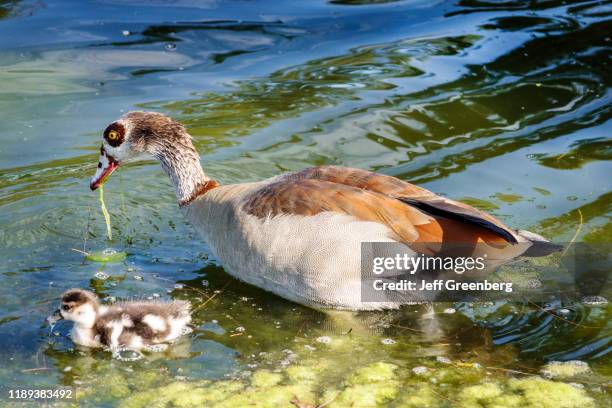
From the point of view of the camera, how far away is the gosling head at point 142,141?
24.6 ft

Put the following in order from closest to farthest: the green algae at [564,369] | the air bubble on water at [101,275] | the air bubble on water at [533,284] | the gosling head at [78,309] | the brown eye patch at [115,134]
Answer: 1. the green algae at [564,369]
2. the gosling head at [78,309]
3. the air bubble on water at [533,284]
4. the air bubble on water at [101,275]
5. the brown eye patch at [115,134]

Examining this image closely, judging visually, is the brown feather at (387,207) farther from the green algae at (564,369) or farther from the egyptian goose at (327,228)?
the green algae at (564,369)

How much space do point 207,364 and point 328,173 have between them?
1.67m

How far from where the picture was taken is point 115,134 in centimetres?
745

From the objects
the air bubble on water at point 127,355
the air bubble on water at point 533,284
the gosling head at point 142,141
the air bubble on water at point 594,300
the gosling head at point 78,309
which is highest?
the gosling head at point 142,141

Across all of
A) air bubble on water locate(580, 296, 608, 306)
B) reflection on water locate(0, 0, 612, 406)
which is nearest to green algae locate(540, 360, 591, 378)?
reflection on water locate(0, 0, 612, 406)

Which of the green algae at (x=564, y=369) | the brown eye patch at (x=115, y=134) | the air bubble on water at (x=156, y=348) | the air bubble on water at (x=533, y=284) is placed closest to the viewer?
the green algae at (x=564, y=369)

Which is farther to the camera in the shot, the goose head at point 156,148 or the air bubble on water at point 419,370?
the goose head at point 156,148

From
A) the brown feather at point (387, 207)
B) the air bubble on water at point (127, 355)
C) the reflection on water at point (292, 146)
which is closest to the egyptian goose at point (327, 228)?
the brown feather at point (387, 207)

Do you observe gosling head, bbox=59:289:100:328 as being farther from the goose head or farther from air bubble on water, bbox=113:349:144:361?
the goose head

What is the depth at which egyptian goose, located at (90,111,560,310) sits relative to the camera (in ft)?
19.9

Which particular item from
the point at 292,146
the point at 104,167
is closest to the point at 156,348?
the point at 104,167

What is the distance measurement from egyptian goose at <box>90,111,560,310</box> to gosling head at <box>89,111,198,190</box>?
96 centimetres

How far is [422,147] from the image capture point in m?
9.18
